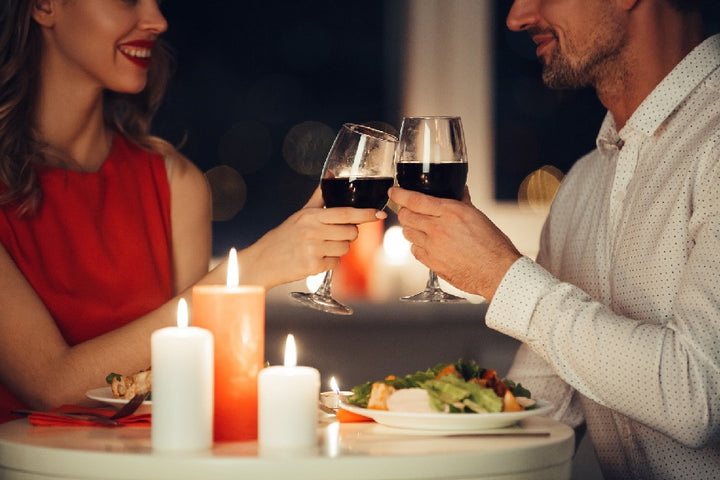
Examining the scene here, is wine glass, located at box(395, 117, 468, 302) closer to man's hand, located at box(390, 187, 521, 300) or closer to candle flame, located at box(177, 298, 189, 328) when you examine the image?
man's hand, located at box(390, 187, 521, 300)

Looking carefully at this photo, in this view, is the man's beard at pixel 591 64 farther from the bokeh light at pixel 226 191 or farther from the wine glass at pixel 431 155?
the bokeh light at pixel 226 191

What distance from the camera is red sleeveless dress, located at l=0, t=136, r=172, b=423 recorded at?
2.01 metres

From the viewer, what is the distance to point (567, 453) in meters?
1.23

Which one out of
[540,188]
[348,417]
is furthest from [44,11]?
[540,188]

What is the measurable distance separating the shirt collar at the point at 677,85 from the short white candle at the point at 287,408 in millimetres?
954

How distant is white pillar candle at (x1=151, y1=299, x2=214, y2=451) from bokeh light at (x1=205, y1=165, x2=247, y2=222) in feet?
8.89

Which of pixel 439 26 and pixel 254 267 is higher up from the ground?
pixel 439 26

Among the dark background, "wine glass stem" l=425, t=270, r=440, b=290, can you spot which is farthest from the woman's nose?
the dark background

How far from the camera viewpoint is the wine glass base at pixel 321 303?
61.4 inches

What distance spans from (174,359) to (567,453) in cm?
52

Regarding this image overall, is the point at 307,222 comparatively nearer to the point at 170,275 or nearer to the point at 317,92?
the point at 170,275

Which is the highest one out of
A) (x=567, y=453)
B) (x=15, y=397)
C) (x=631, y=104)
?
(x=631, y=104)

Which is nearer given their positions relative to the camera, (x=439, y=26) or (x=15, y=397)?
(x=15, y=397)

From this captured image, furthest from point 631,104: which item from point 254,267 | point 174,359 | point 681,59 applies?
point 174,359
